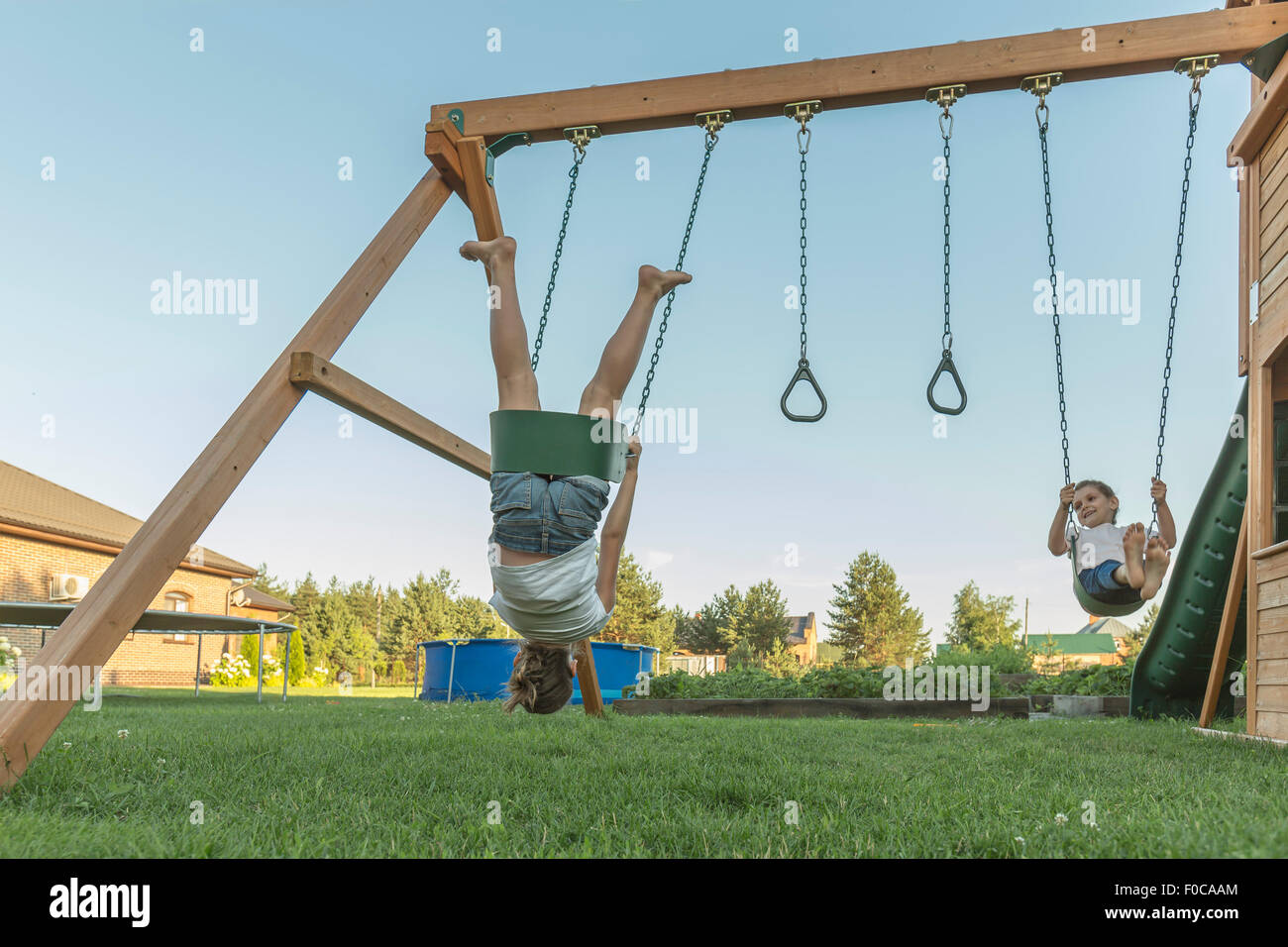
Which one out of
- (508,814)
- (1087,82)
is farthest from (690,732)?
(1087,82)

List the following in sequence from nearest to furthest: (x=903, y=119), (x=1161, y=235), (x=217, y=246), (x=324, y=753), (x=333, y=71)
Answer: (x=324, y=753) → (x=903, y=119) → (x=1161, y=235) → (x=217, y=246) → (x=333, y=71)

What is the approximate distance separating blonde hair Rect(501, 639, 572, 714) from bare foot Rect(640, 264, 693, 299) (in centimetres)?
179

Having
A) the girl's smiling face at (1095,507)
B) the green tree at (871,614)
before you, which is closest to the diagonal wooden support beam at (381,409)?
the girl's smiling face at (1095,507)

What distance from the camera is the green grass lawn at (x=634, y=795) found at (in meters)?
2.40

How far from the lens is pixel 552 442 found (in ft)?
11.3

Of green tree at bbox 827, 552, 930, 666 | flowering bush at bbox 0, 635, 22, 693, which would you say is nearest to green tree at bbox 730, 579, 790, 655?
green tree at bbox 827, 552, 930, 666

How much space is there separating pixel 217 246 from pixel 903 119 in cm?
640

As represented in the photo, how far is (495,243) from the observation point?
4.06m

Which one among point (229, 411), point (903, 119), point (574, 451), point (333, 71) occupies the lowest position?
point (574, 451)

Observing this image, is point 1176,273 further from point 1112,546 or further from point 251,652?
point 251,652

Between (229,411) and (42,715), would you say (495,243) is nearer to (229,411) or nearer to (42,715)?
(229,411)

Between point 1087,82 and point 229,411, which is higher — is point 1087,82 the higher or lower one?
the higher one

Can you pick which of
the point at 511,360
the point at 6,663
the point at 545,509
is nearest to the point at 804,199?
the point at 511,360

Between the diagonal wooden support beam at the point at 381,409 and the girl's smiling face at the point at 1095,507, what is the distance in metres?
4.25
